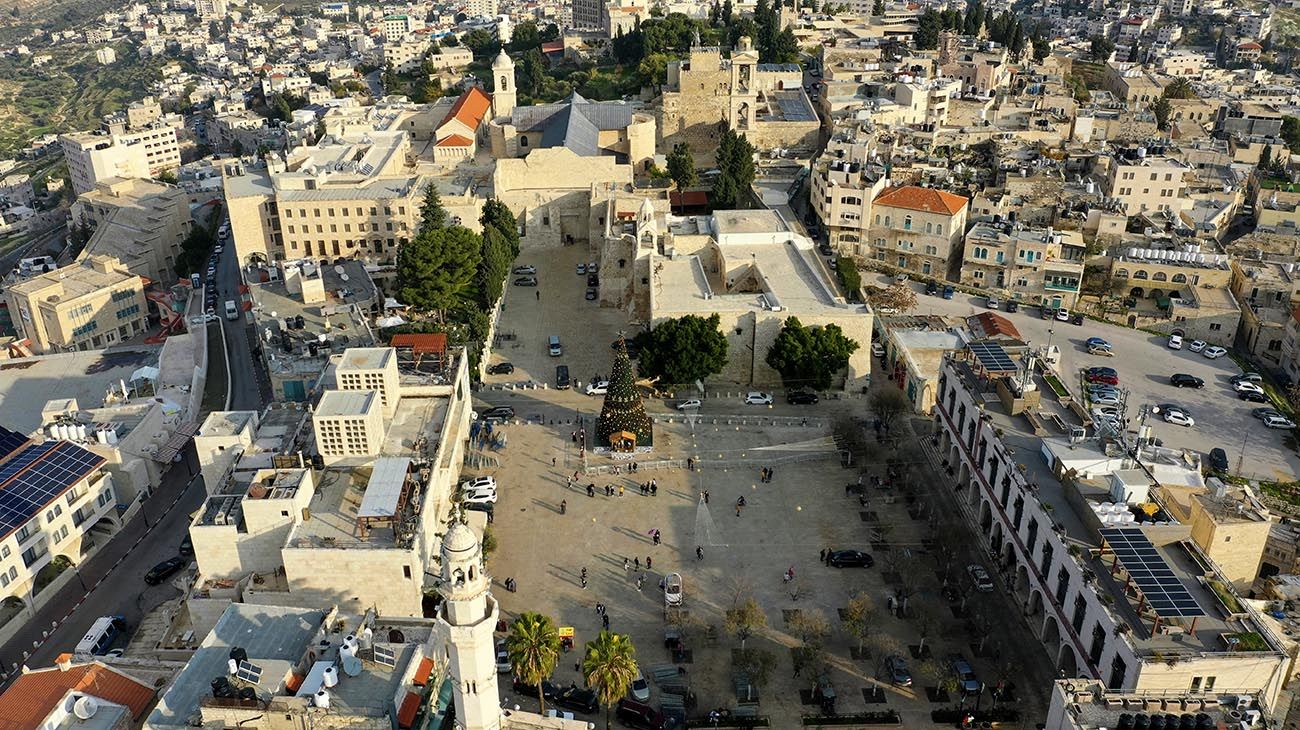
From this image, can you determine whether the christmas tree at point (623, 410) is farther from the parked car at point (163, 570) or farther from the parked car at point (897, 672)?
the parked car at point (163, 570)

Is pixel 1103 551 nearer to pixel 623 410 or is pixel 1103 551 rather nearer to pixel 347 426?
pixel 623 410

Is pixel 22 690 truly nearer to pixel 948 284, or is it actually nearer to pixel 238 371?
pixel 238 371

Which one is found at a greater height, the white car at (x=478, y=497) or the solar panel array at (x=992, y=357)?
the solar panel array at (x=992, y=357)

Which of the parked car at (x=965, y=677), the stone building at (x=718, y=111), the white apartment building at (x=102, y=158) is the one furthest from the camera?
the white apartment building at (x=102, y=158)

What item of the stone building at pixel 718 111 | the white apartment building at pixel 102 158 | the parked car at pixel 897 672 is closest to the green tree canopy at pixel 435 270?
the stone building at pixel 718 111

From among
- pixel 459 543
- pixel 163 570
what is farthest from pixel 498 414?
pixel 459 543

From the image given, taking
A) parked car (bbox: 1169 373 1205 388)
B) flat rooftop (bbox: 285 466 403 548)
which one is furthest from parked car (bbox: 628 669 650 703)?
parked car (bbox: 1169 373 1205 388)

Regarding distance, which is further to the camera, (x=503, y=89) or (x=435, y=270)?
(x=503, y=89)
